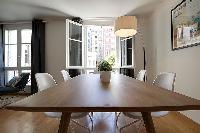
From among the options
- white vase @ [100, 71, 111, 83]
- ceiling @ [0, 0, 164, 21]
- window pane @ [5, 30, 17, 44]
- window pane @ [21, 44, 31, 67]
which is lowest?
white vase @ [100, 71, 111, 83]

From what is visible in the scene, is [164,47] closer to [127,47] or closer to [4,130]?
[127,47]

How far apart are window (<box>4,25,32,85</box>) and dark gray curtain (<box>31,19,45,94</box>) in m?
0.70

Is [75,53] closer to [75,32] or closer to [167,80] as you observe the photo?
[75,32]

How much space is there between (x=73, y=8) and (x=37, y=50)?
2126 millimetres

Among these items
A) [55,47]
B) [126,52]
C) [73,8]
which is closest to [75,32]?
[55,47]

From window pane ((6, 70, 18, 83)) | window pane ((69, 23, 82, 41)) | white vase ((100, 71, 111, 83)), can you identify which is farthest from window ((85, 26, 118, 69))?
white vase ((100, 71, 111, 83))

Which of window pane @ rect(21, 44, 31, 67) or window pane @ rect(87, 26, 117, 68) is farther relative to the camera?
window pane @ rect(21, 44, 31, 67)

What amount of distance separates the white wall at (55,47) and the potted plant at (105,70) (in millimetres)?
5026

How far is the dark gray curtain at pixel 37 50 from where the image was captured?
7473mm

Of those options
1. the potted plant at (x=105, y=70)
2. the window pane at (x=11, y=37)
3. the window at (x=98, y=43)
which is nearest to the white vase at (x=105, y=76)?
the potted plant at (x=105, y=70)

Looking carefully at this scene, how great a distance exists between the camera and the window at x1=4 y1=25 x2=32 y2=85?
26.7 feet

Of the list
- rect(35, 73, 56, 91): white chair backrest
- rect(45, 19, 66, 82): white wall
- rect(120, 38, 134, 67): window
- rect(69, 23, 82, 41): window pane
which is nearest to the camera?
rect(35, 73, 56, 91): white chair backrest

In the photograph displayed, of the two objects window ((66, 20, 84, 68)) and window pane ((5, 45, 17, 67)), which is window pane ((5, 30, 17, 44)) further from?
window ((66, 20, 84, 68))

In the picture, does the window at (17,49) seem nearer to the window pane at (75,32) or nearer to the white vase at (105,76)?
the window pane at (75,32)
